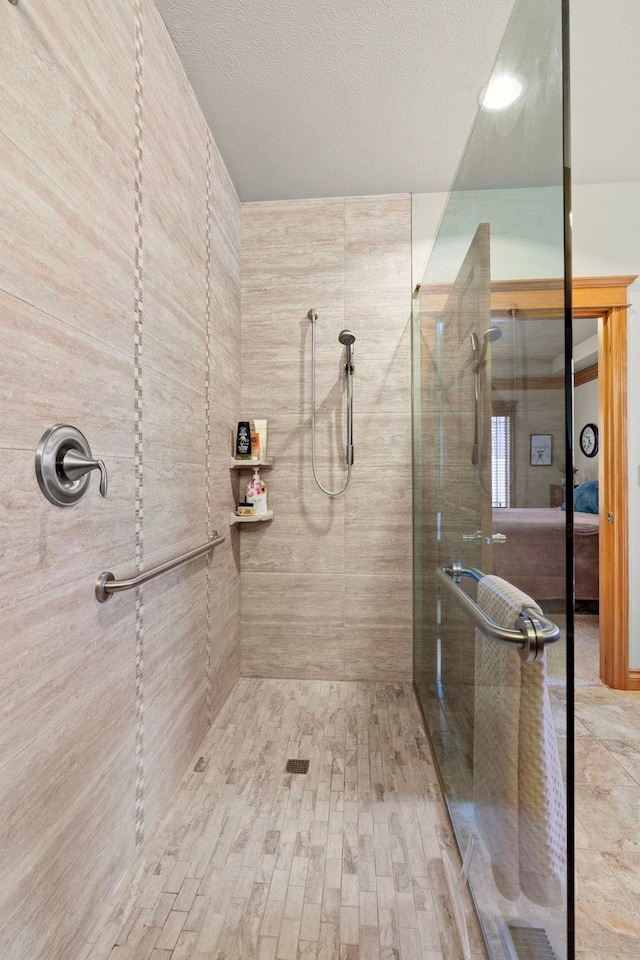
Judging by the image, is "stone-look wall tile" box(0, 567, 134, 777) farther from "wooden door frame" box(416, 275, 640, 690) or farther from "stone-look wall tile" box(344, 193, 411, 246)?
"wooden door frame" box(416, 275, 640, 690)

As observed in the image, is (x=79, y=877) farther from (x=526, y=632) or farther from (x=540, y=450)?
(x=540, y=450)

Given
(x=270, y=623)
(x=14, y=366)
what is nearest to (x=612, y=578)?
(x=270, y=623)

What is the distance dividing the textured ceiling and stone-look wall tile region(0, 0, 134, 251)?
49 cm

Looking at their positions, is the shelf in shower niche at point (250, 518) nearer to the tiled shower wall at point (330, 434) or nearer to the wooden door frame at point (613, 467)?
the tiled shower wall at point (330, 434)

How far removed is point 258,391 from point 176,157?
1.08m

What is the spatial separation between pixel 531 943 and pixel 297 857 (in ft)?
2.29

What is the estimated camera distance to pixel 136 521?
1.34 meters

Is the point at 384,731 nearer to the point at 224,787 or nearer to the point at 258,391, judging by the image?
the point at 224,787

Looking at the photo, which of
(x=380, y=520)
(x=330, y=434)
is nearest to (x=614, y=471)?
(x=380, y=520)

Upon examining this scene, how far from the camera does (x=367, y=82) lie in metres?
1.76

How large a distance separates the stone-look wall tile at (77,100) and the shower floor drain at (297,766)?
1.78 meters

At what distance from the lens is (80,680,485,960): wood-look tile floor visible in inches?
42.8

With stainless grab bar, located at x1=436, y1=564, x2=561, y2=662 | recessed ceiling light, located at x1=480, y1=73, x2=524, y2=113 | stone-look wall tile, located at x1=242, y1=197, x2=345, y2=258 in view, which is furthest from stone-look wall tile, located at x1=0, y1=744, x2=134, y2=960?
stone-look wall tile, located at x1=242, y1=197, x2=345, y2=258

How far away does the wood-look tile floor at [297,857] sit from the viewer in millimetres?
1086
